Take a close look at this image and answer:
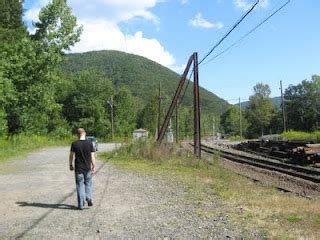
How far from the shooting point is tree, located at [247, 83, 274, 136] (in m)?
133

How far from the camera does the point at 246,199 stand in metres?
12.7

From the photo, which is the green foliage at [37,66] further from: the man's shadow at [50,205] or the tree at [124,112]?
the tree at [124,112]

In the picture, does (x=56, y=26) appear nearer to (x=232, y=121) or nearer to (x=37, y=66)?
(x=37, y=66)

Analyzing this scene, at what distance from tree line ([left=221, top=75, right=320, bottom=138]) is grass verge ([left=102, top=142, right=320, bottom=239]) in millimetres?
90071

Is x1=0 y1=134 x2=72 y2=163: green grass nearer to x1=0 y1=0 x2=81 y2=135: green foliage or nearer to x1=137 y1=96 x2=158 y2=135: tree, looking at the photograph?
x1=0 y1=0 x2=81 y2=135: green foliage

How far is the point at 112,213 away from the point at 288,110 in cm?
11637

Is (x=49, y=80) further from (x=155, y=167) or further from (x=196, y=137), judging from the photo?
(x=155, y=167)

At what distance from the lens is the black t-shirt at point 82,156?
11.9m

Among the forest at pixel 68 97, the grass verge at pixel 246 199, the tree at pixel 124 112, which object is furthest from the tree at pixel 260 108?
the grass verge at pixel 246 199

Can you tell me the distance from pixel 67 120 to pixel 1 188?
80.2 meters

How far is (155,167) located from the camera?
22812 millimetres

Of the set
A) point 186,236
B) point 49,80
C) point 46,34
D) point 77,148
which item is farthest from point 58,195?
A: point 46,34

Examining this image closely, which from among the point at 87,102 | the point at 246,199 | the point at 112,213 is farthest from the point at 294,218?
the point at 87,102

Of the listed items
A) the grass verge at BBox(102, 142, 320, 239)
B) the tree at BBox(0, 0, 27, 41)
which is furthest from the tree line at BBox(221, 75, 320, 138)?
the grass verge at BBox(102, 142, 320, 239)
